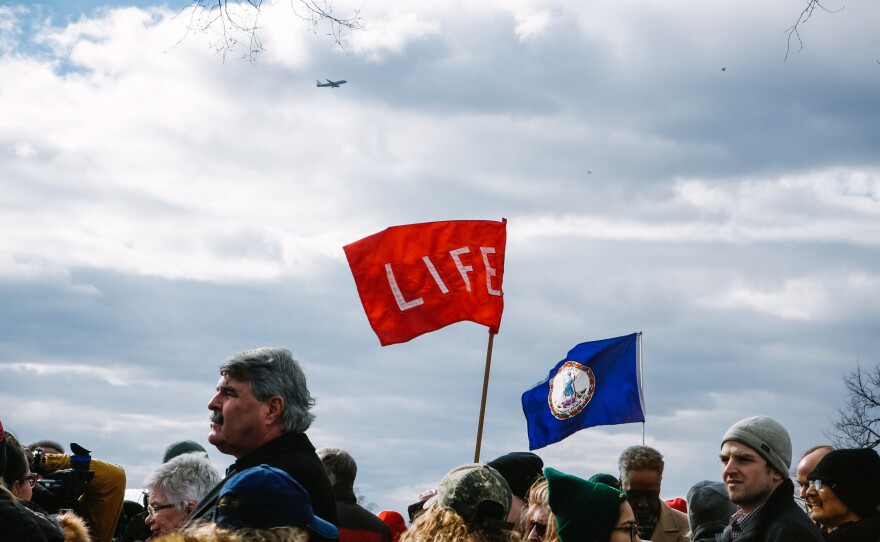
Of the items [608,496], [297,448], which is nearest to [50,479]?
[297,448]

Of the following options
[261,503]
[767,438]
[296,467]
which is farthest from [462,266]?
[261,503]

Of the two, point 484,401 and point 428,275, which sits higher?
point 428,275

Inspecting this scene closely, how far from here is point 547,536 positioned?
4.86 meters

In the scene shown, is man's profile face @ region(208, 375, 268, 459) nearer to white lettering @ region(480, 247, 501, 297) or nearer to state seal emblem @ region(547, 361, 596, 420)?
white lettering @ region(480, 247, 501, 297)

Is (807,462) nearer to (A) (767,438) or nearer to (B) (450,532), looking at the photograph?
(A) (767,438)

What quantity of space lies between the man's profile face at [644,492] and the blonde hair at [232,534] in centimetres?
487

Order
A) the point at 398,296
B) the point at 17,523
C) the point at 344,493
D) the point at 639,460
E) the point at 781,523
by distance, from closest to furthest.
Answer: the point at 17,523 → the point at 781,523 → the point at 344,493 → the point at 639,460 → the point at 398,296

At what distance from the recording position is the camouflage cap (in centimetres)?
458

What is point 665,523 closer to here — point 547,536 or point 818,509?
point 818,509

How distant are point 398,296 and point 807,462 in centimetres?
502

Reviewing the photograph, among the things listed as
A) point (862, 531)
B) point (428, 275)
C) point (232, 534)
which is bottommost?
point (862, 531)

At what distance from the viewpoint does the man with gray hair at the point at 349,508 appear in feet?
21.2

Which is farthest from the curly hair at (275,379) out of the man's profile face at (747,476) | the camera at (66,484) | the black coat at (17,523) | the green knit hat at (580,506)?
the man's profile face at (747,476)

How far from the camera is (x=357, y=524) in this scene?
6.50 m
